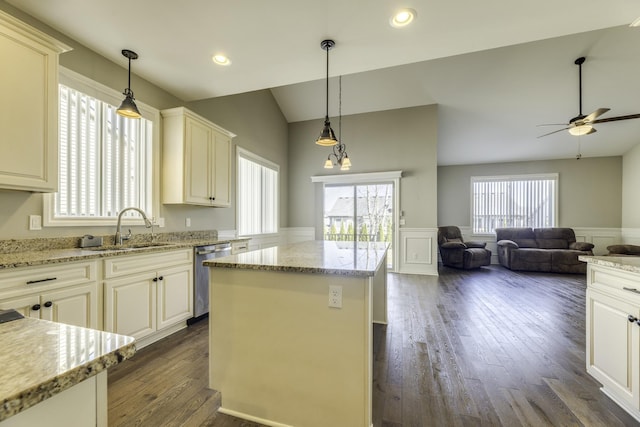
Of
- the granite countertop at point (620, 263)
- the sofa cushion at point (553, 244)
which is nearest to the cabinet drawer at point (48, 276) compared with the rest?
the granite countertop at point (620, 263)

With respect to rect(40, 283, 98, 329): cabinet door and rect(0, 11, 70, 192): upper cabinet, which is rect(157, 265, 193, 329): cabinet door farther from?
rect(0, 11, 70, 192): upper cabinet

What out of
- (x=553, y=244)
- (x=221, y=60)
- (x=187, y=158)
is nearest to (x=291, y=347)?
(x=187, y=158)

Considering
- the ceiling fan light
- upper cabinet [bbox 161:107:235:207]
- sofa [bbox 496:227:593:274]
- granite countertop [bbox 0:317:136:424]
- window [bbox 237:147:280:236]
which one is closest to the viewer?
granite countertop [bbox 0:317:136:424]

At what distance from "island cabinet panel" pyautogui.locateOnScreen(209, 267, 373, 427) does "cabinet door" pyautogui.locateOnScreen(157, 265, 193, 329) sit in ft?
3.78

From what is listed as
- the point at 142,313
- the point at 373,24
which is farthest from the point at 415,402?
the point at 373,24

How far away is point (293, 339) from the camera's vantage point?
1571 millimetres

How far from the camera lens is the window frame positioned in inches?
88.0

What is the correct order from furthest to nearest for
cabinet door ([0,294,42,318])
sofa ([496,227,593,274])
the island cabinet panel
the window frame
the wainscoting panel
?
sofa ([496,227,593,274])
the wainscoting panel
the window frame
cabinet door ([0,294,42,318])
the island cabinet panel

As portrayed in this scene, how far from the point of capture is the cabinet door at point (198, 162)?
316 centimetres

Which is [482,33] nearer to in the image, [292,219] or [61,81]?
[61,81]

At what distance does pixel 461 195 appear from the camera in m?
7.64

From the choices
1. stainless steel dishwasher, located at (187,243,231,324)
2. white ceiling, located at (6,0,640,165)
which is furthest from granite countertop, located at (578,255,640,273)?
stainless steel dishwasher, located at (187,243,231,324)

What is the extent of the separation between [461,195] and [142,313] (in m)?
7.70

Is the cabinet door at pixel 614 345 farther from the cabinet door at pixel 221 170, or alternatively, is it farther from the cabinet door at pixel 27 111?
the cabinet door at pixel 27 111
